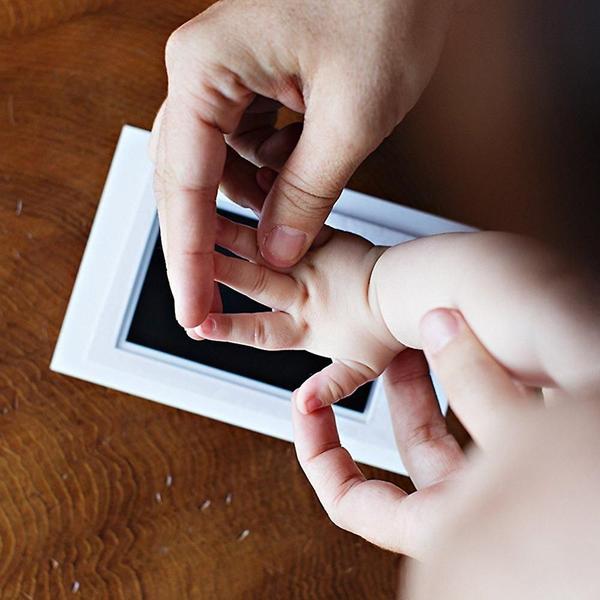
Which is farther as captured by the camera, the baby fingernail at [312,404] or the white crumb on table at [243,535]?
the white crumb on table at [243,535]

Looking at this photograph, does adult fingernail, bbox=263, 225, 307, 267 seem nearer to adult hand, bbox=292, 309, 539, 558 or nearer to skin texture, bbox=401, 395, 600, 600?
adult hand, bbox=292, 309, 539, 558

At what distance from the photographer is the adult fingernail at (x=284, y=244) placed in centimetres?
44

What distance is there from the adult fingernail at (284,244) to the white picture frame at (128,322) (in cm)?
11

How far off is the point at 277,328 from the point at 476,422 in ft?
0.71

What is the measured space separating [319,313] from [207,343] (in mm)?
119

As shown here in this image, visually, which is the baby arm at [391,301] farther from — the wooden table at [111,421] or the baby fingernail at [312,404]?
the wooden table at [111,421]

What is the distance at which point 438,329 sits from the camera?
1.17 feet

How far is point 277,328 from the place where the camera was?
0.48 metres

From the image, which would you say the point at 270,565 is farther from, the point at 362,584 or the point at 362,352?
the point at 362,352

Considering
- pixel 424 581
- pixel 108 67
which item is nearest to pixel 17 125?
pixel 108 67

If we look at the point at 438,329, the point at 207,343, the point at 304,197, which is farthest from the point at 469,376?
the point at 207,343

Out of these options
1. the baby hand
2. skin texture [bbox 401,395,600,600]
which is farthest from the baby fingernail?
skin texture [bbox 401,395,600,600]

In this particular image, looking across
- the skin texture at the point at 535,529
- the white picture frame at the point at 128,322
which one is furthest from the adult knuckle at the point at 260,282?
the skin texture at the point at 535,529

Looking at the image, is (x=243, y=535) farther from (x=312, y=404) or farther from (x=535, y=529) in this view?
(x=535, y=529)
